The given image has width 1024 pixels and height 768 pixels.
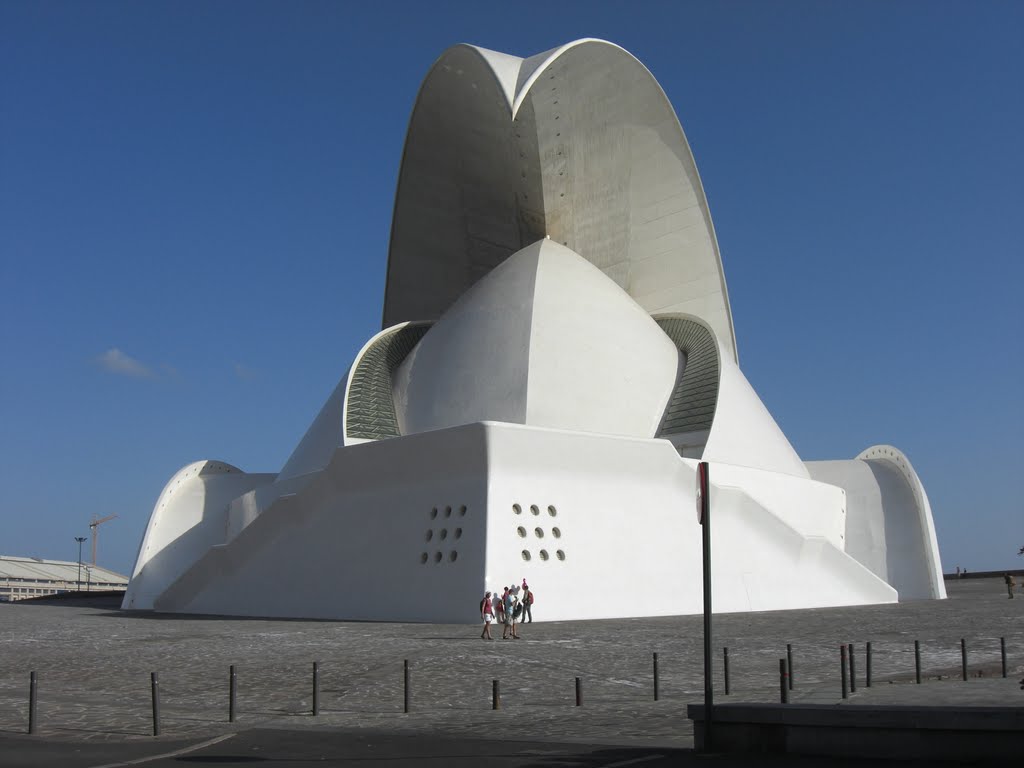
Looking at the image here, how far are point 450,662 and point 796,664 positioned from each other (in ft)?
12.6

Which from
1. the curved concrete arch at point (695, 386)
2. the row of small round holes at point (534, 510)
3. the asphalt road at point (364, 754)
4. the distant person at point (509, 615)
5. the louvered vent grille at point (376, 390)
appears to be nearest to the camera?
the asphalt road at point (364, 754)

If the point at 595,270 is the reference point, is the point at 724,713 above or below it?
below

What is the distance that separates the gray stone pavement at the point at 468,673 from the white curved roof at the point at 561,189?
55.6ft

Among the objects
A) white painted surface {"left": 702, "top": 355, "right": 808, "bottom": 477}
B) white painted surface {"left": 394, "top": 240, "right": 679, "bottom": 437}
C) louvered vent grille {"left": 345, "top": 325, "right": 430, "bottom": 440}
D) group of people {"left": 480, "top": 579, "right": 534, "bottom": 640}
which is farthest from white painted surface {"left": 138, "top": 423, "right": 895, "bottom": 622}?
louvered vent grille {"left": 345, "top": 325, "right": 430, "bottom": 440}

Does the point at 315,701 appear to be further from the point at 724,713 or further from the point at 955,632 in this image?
the point at 955,632

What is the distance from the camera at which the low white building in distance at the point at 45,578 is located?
66500 mm

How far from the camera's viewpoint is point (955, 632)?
1488 centimetres

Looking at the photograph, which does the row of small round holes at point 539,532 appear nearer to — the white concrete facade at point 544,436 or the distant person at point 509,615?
the white concrete facade at point 544,436

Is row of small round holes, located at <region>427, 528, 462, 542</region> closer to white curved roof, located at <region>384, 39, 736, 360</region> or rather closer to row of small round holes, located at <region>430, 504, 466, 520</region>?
row of small round holes, located at <region>430, 504, 466, 520</region>

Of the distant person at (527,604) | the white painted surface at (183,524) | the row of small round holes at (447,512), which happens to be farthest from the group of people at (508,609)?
the white painted surface at (183,524)

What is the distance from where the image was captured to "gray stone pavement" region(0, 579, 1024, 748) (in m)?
8.02

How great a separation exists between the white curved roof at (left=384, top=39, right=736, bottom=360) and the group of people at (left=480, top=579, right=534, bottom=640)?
1590 centimetres

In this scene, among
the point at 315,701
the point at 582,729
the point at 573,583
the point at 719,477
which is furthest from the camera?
the point at 719,477

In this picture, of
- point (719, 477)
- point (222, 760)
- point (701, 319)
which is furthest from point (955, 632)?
point (701, 319)
